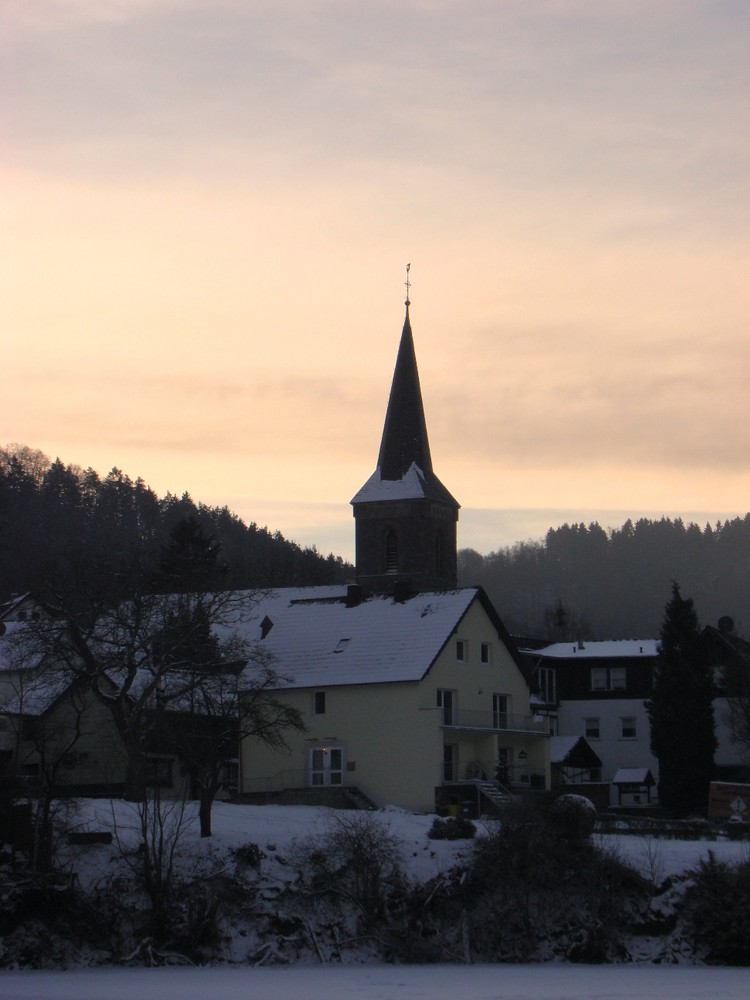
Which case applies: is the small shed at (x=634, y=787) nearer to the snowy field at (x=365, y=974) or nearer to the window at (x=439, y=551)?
the window at (x=439, y=551)

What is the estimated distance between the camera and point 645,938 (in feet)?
128

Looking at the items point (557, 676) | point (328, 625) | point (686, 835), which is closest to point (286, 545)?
point (557, 676)

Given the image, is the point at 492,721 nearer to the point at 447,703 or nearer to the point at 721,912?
the point at 447,703

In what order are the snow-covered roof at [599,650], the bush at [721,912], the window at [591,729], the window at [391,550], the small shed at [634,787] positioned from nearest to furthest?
the bush at [721,912] → the small shed at [634,787] → the window at [591,729] → the snow-covered roof at [599,650] → the window at [391,550]

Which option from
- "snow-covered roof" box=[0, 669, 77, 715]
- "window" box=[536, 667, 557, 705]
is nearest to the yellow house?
"snow-covered roof" box=[0, 669, 77, 715]

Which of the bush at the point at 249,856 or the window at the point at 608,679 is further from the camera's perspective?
the window at the point at 608,679

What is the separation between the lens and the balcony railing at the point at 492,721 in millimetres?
60037

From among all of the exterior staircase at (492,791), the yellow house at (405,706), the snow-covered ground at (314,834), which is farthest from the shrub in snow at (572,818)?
the yellow house at (405,706)

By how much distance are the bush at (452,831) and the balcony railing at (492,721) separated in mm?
14841

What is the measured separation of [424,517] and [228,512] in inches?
3277

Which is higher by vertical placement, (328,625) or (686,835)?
(328,625)

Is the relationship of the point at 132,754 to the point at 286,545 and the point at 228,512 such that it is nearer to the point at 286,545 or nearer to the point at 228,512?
→ the point at 286,545

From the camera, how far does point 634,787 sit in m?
71.3

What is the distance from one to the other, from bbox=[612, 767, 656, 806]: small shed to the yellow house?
828cm
